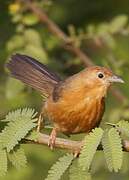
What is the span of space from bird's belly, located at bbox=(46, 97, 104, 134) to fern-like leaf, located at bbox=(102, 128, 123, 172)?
25.8 inches

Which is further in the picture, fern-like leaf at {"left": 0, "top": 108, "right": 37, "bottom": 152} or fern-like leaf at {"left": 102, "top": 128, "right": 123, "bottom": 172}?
fern-like leaf at {"left": 0, "top": 108, "right": 37, "bottom": 152}

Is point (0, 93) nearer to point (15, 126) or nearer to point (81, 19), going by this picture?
point (81, 19)

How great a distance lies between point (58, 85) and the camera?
468 cm

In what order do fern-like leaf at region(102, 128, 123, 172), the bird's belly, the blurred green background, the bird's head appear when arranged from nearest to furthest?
fern-like leaf at region(102, 128, 123, 172), the bird's belly, the bird's head, the blurred green background

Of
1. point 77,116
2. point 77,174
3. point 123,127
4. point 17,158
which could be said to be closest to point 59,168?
point 77,174

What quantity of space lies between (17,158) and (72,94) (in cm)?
84

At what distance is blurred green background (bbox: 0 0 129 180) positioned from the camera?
5.66 m

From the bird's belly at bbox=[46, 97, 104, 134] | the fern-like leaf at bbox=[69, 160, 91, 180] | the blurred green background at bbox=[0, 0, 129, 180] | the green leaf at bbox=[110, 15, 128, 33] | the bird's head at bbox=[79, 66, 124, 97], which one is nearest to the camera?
the fern-like leaf at bbox=[69, 160, 91, 180]

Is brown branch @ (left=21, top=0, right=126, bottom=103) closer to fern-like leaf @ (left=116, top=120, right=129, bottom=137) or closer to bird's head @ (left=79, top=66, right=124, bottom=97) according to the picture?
bird's head @ (left=79, top=66, right=124, bottom=97)

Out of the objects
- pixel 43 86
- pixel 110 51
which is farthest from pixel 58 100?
pixel 110 51

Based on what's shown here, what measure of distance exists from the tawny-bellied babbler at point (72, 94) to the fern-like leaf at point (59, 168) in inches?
10.9

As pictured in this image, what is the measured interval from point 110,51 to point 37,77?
62.4 inches

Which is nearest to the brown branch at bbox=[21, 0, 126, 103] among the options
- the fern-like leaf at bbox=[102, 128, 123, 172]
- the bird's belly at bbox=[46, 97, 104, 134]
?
the bird's belly at bbox=[46, 97, 104, 134]

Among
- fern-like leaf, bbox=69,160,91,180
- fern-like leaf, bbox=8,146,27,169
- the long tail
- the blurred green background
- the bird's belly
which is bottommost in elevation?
fern-like leaf, bbox=69,160,91,180
